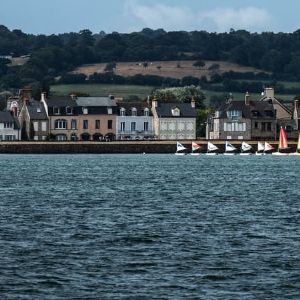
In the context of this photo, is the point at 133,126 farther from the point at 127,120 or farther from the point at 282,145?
the point at 282,145

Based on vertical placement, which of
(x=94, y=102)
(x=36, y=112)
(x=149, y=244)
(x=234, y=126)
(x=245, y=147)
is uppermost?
(x=94, y=102)

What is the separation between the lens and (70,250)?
135ft

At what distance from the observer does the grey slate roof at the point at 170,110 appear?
572 ft

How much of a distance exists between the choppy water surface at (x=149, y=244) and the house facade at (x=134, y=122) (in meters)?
99.2

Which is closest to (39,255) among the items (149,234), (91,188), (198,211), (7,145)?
(149,234)

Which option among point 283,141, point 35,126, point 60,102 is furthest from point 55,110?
point 283,141

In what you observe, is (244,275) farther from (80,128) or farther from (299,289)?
(80,128)

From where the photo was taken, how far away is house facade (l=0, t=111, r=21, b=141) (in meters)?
171

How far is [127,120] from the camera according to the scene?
173250 millimetres

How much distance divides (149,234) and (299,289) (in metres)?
11.5

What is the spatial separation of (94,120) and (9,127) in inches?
412

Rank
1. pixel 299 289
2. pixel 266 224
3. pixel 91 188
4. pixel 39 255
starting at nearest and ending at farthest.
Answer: pixel 299 289 < pixel 39 255 < pixel 266 224 < pixel 91 188

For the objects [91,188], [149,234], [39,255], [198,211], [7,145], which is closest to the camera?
[39,255]

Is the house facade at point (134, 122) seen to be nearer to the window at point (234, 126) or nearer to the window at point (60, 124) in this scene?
the window at point (60, 124)
